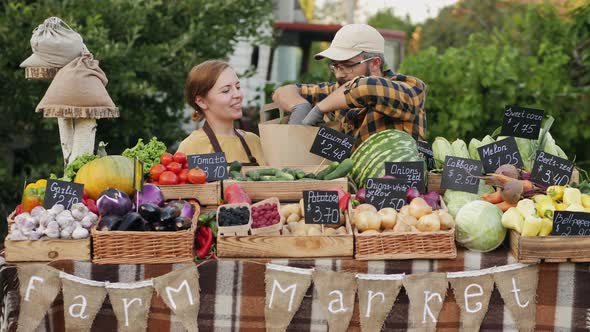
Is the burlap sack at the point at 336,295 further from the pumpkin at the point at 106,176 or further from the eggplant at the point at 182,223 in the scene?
the pumpkin at the point at 106,176

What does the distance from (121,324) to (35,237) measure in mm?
522

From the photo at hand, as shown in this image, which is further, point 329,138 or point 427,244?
point 329,138

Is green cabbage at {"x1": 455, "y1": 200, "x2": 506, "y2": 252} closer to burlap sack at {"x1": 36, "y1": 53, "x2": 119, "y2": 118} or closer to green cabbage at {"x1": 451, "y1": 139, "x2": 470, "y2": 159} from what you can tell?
green cabbage at {"x1": 451, "y1": 139, "x2": 470, "y2": 159}

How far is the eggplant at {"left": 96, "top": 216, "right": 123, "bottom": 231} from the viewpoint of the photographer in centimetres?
350

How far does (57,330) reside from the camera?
143 inches

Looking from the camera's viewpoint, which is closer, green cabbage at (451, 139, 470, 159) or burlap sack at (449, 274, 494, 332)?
burlap sack at (449, 274, 494, 332)

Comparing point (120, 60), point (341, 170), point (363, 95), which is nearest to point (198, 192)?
point (341, 170)

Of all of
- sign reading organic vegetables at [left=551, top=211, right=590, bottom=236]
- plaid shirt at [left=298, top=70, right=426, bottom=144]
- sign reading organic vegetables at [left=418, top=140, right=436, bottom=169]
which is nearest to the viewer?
sign reading organic vegetables at [left=551, top=211, right=590, bottom=236]

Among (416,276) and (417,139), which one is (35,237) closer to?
(416,276)

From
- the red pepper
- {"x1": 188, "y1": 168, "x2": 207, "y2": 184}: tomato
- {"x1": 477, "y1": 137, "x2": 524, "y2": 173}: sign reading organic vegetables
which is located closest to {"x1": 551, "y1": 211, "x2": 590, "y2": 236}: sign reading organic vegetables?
{"x1": 477, "y1": 137, "x2": 524, "y2": 173}: sign reading organic vegetables

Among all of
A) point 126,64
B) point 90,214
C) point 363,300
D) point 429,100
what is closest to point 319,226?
point 363,300

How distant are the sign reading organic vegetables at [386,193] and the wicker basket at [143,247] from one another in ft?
2.74

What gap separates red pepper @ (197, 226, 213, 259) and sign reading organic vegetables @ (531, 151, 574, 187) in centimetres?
158

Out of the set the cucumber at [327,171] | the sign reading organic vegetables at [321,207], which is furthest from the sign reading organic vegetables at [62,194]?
the cucumber at [327,171]
